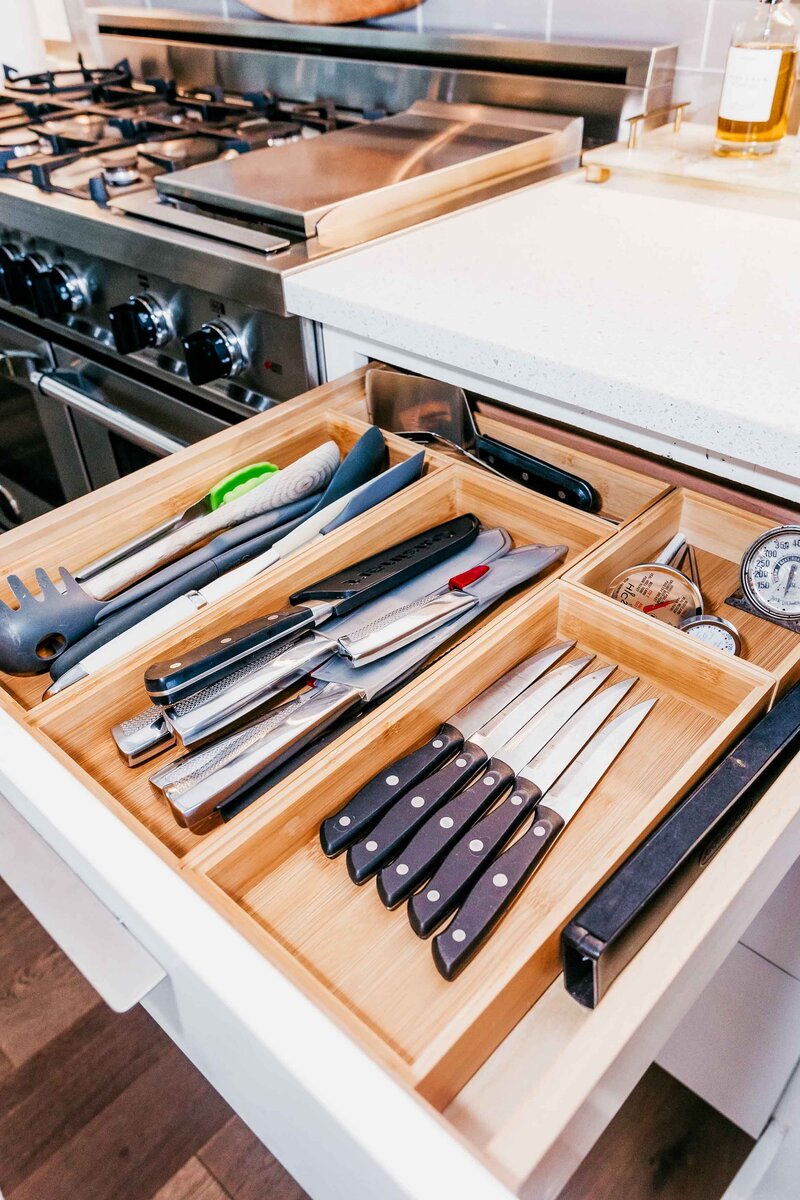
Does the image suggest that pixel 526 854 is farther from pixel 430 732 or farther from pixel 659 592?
pixel 659 592

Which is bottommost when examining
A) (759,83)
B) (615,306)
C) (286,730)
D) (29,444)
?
(29,444)

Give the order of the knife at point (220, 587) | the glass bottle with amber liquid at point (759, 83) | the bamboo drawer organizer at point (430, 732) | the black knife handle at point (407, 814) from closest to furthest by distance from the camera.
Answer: the bamboo drawer organizer at point (430, 732) < the black knife handle at point (407, 814) < the knife at point (220, 587) < the glass bottle with amber liquid at point (759, 83)

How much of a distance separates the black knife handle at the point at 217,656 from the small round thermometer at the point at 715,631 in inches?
12.0

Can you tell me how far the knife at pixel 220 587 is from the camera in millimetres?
650

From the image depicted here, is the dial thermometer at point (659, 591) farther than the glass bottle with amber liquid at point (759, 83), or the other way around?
the glass bottle with amber liquid at point (759, 83)

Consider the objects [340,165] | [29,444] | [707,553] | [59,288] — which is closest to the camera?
[707,553]

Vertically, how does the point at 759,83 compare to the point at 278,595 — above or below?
above

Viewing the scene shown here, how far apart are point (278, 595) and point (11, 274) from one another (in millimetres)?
815

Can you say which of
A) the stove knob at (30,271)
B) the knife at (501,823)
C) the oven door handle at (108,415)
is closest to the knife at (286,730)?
the knife at (501,823)

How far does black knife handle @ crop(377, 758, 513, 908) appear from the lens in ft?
1.73

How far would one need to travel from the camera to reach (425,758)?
59cm

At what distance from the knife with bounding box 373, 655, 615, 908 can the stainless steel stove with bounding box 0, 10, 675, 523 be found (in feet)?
1.61

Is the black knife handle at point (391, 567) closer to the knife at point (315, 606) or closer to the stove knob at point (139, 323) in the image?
→ the knife at point (315, 606)

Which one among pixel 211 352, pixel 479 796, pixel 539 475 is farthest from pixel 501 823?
pixel 211 352
